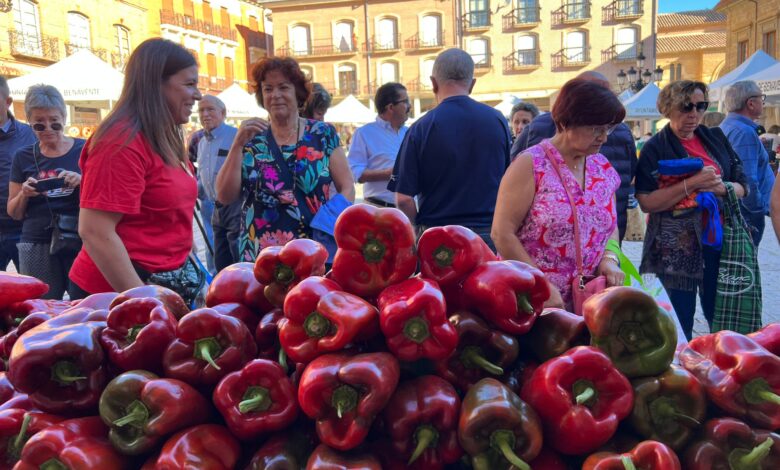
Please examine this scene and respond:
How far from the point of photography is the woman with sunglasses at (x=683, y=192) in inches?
140

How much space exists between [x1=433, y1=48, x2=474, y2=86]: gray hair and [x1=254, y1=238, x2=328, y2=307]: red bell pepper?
7.65ft

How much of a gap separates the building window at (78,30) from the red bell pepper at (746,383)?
32700mm

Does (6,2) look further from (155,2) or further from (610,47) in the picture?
(610,47)

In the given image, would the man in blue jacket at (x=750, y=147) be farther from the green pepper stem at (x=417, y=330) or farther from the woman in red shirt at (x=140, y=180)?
the green pepper stem at (x=417, y=330)

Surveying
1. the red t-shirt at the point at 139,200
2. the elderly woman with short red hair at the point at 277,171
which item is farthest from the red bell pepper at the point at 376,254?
the elderly woman with short red hair at the point at 277,171

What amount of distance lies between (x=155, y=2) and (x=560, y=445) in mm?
39038

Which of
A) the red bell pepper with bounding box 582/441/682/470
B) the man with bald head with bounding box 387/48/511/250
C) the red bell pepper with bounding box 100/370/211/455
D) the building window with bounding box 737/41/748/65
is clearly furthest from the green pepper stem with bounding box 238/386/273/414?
the building window with bounding box 737/41/748/65

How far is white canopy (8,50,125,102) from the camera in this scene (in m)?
8.79

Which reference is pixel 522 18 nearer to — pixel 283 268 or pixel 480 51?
pixel 480 51

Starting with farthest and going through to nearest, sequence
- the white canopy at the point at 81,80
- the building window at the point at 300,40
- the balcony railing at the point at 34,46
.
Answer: the building window at the point at 300,40 < the balcony railing at the point at 34,46 < the white canopy at the point at 81,80

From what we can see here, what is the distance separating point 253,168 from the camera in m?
3.11

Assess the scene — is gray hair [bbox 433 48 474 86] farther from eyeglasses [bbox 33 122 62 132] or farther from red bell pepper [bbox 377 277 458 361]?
red bell pepper [bbox 377 277 458 361]

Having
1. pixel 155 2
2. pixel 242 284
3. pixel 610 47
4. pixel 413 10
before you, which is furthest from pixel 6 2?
Answer: pixel 610 47

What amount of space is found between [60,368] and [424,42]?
4126cm
